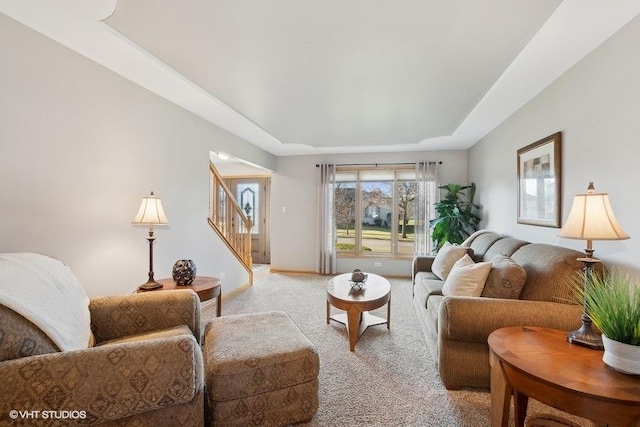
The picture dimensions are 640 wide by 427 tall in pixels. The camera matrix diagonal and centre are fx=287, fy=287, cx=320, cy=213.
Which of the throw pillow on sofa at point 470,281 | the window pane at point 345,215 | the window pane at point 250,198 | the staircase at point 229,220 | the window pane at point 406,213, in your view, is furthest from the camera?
the window pane at point 250,198

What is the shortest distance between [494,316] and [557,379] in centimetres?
69

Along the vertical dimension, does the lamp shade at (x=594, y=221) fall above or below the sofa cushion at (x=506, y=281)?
above

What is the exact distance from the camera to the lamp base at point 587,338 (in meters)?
1.36

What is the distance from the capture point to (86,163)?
2.11 meters

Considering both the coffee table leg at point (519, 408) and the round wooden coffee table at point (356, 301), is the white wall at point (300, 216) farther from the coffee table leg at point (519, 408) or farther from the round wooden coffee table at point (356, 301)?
the coffee table leg at point (519, 408)

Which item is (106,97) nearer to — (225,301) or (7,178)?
(7,178)

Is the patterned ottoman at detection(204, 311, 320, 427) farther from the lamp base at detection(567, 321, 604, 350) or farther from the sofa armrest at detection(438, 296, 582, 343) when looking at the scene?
the lamp base at detection(567, 321, 604, 350)

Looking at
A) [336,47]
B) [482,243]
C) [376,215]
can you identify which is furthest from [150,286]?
[376,215]

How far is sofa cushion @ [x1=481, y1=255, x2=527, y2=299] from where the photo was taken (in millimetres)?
1972

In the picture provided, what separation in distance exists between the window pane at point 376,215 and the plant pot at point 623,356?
422 centimetres

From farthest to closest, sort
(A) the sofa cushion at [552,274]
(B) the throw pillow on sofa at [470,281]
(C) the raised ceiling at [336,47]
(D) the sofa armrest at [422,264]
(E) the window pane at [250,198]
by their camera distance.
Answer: (E) the window pane at [250,198], (D) the sofa armrest at [422,264], (B) the throw pillow on sofa at [470,281], (A) the sofa cushion at [552,274], (C) the raised ceiling at [336,47]

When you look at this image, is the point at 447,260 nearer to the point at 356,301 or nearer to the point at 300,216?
the point at 356,301

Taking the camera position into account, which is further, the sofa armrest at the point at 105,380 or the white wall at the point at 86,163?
the white wall at the point at 86,163

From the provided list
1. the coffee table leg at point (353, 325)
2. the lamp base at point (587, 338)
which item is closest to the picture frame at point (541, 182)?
the lamp base at point (587, 338)
